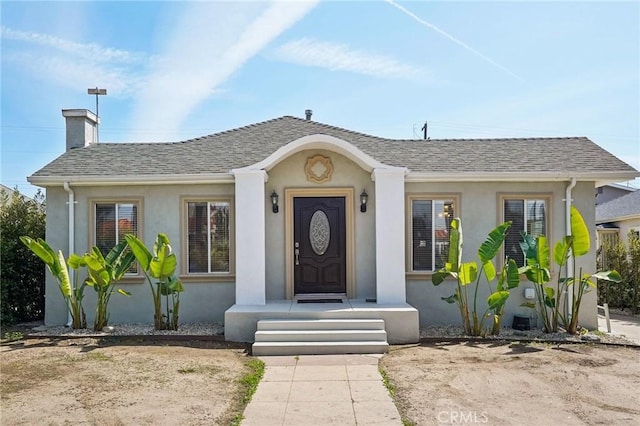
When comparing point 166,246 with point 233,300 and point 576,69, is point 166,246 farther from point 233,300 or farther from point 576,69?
point 576,69

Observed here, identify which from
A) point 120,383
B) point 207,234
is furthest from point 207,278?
point 120,383

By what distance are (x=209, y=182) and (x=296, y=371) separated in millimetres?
4855

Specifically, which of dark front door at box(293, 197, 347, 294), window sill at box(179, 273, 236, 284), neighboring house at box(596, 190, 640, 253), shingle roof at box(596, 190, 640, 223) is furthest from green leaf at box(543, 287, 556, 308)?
shingle roof at box(596, 190, 640, 223)

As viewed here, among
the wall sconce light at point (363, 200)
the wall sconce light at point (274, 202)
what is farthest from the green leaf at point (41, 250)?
the wall sconce light at point (363, 200)

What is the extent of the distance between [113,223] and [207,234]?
2.15 meters

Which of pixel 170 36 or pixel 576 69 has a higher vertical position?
pixel 170 36

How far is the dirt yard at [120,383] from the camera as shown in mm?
4934

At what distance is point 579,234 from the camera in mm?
8484

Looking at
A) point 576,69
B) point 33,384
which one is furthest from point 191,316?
point 576,69

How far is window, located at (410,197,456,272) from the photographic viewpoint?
32.4 feet

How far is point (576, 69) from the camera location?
1045 cm

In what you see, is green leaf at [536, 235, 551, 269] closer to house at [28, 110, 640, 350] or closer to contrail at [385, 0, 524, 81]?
house at [28, 110, 640, 350]

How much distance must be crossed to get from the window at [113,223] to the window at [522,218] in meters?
8.37

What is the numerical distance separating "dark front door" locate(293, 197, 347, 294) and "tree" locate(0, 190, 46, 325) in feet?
20.8
